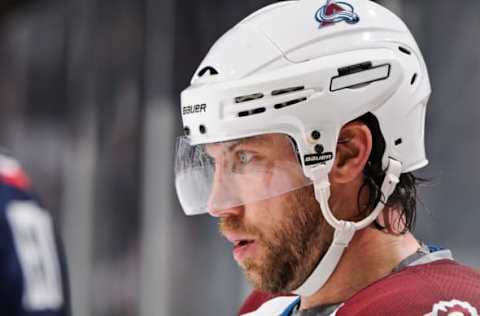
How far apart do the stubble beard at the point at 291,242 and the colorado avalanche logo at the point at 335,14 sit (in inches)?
8.6

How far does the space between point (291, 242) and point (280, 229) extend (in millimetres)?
22

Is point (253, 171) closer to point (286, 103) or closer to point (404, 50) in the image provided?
point (286, 103)

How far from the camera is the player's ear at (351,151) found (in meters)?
1.23

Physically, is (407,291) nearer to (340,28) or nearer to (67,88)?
(340,28)

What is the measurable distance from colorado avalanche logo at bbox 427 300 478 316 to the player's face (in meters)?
0.20

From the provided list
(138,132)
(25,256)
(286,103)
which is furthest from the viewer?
Result: (138,132)

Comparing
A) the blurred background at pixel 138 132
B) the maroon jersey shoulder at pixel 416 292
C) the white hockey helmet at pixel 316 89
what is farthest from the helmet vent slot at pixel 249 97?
the blurred background at pixel 138 132

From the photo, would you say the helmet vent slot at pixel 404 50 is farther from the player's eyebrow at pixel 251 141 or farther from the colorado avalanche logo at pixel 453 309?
the colorado avalanche logo at pixel 453 309

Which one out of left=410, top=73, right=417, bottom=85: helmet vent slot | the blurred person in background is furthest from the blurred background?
the blurred person in background

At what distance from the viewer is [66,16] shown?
13.7ft

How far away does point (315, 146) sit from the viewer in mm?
1210

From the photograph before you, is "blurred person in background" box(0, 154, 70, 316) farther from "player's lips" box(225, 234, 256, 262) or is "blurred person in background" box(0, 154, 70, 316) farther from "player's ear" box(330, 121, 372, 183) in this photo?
"player's ear" box(330, 121, 372, 183)

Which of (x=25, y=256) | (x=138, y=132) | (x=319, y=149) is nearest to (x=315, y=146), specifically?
(x=319, y=149)

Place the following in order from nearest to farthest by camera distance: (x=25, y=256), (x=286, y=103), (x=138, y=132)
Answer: (x=25, y=256)
(x=286, y=103)
(x=138, y=132)
